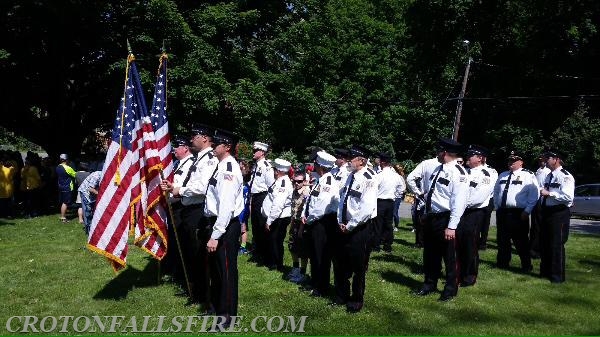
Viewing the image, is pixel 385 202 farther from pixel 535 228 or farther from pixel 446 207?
pixel 446 207

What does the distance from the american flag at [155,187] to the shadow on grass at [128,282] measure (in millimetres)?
906

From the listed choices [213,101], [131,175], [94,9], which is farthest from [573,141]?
[131,175]

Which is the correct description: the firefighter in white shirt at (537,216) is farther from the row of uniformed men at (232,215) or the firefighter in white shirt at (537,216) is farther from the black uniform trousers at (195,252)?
the black uniform trousers at (195,252)

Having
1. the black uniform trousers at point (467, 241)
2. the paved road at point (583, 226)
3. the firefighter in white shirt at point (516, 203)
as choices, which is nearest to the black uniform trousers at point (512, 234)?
the firefighter in white shirt at point (516, 203)

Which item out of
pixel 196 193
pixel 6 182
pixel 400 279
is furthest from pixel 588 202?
pixel 6 182

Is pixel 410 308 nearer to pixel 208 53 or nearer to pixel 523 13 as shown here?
pixel 208 53

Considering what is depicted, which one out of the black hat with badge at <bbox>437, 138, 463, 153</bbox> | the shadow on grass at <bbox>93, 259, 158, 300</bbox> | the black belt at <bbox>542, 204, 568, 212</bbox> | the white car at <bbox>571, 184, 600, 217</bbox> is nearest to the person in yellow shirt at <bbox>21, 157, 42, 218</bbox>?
the shadow on grass at <bbox>93, 259, 158, 300</bbox>

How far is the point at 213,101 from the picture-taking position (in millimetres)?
19828

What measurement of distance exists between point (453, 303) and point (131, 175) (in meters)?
4.98

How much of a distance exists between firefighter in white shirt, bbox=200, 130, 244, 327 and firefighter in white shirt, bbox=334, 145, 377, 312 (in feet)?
4.91

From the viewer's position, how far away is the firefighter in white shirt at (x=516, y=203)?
10094 millimetres

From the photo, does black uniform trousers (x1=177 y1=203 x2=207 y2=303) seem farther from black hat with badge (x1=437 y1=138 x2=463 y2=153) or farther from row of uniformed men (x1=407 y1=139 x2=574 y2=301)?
black hat with badge (x1=437 y1=138 x2=463 y2=153)

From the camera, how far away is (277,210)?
995 centimetres

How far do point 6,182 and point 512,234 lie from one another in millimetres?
14858
